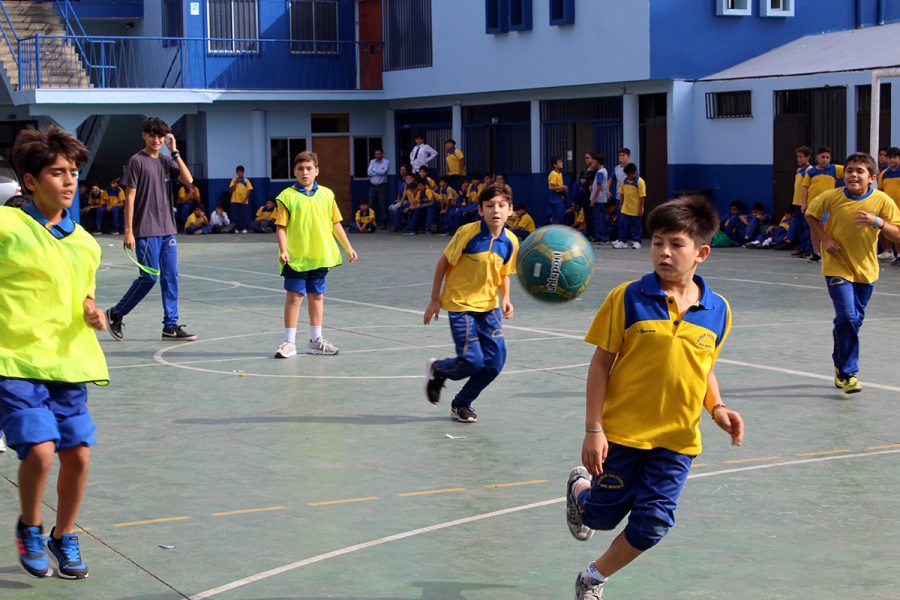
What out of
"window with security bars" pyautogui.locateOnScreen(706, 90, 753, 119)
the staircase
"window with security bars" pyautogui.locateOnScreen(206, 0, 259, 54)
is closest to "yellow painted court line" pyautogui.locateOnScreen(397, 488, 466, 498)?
"window with security bars" pyautogui.locateOnScreen(706, 90, 753, 119)

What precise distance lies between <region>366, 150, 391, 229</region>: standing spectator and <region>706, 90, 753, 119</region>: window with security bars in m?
10.8

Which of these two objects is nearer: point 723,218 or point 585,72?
point 723,218

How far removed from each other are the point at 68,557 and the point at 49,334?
93cm

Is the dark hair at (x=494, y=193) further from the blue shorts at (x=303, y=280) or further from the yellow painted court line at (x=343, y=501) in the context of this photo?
the blue shorts at (x=303, y=280)

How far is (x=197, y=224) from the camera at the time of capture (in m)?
35.2

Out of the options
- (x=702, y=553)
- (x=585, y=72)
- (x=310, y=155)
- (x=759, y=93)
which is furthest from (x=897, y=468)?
(x=585, y=72)

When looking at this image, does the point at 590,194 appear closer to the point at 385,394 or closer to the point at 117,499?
the point at 385,394

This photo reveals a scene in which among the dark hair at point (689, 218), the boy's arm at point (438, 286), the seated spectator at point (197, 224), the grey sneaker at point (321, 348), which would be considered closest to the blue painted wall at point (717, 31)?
the seated spectator at point (197, 224)

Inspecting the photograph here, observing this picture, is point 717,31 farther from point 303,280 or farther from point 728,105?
point 303,280

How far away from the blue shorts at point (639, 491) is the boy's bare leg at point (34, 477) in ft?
7.12

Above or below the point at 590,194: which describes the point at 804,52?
above

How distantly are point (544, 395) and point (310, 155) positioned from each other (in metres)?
3.38

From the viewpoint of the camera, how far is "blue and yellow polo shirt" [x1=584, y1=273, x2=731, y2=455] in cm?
516

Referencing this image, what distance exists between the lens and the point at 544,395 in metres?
10.1
